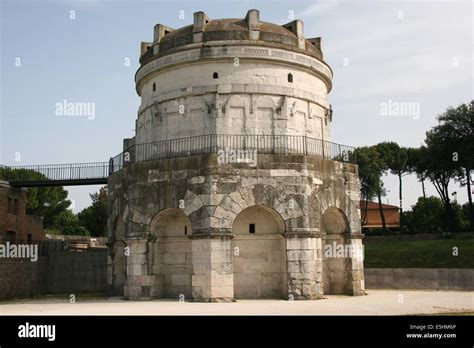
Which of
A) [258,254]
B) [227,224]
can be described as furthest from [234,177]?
[258,254]

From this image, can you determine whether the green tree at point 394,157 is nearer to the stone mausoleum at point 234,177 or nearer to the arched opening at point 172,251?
the stone mausoleum at point 234,177

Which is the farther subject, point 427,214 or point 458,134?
point 427,214

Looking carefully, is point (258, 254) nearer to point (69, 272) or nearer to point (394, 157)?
point (69, 272)

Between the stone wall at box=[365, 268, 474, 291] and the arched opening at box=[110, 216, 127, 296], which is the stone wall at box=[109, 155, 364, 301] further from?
the stone wall at box=[365, 268, 474, 291]

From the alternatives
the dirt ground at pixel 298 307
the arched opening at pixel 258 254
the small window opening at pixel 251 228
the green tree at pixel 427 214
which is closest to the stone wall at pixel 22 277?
the dirt ground at pixel 298 307

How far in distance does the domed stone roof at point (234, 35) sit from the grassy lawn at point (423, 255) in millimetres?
16732

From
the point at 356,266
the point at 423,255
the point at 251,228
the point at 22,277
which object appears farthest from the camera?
the point at 423,255

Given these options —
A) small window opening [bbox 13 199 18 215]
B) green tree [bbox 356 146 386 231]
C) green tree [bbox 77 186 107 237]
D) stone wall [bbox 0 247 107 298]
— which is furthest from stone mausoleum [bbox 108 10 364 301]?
green tree [bbox 77 186 107 237]

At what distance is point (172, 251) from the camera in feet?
76.8

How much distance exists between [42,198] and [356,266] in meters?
45.5

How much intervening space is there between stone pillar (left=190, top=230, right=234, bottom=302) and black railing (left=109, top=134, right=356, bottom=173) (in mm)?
3990

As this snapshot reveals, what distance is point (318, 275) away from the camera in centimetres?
2216

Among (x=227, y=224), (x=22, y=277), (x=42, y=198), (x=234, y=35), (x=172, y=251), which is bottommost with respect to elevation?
(x=22, y=277)
